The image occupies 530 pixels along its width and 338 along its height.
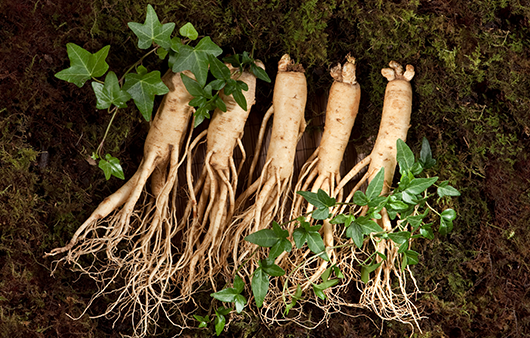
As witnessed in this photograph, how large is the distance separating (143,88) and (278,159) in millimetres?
473

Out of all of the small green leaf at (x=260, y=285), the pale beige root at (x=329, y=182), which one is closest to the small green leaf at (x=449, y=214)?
the pale beige root at (x=329, y=182)

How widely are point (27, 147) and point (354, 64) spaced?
3.51 ft

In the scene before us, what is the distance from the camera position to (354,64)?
1.27 meters

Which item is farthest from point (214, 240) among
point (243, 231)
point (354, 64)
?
point (354, 64)

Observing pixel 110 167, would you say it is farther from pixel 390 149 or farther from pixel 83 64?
pixel 390 149

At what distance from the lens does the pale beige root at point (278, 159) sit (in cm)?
126

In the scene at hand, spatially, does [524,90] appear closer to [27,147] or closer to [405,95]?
[405,95]

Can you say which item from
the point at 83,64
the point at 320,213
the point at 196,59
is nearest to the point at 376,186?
the point at 320,213

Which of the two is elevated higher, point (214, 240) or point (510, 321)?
point (214, 240)

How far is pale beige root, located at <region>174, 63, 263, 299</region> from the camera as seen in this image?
126 centimetres

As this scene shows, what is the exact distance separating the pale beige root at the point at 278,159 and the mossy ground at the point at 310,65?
0.10 meters

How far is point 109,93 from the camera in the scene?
1088mm

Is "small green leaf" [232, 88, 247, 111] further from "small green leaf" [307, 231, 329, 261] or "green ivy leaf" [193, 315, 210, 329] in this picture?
"green ivy leaf" [193, 315, 210, 329]

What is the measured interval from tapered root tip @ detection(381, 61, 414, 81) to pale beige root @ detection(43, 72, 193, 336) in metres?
0.63
